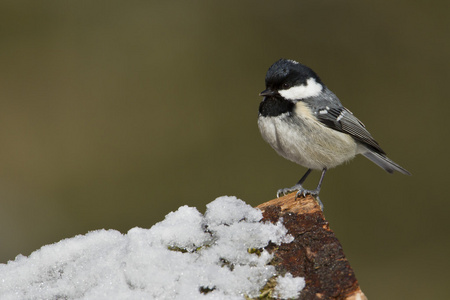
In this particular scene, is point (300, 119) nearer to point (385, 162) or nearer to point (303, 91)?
point (303, 91)

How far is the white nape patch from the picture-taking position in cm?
259

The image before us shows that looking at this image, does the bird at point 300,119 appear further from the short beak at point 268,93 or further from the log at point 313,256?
the log at point 313,256

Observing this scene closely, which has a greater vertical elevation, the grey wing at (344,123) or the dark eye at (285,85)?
the dark eye at (285,85)

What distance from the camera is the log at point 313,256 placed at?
1.34 meters

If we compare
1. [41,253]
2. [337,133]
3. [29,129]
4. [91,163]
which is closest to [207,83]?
[91,163]

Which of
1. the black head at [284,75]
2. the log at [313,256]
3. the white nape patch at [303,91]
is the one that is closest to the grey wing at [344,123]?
the white nape patch at [303,91]

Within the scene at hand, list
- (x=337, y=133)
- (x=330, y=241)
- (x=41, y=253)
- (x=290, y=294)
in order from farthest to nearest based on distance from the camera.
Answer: (x=337, y=133), (x=41, y=253), (x=330, y=241), (x=290, y=294)

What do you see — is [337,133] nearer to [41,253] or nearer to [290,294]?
[290,294]

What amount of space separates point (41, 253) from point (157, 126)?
2.97 m

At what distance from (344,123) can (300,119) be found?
1.28ft

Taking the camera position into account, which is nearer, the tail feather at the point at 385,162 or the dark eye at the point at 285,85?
the dark eye at the point at 285,85

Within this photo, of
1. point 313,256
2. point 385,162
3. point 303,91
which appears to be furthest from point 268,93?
point 313,256

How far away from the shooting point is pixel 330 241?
1.48m

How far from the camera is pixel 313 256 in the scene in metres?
1.45
